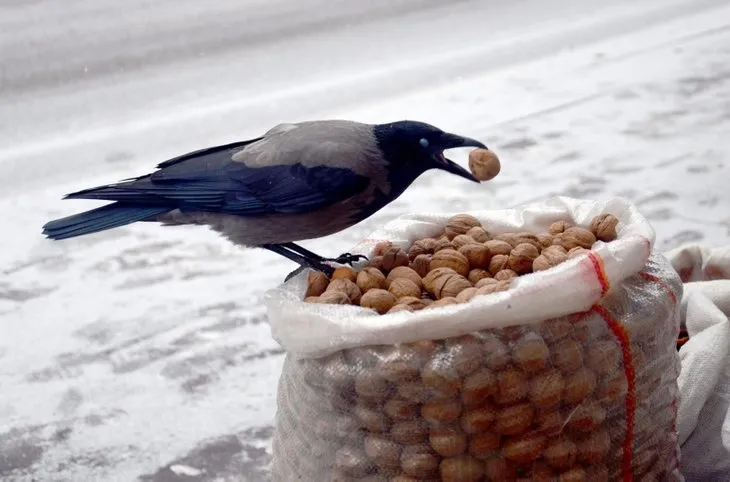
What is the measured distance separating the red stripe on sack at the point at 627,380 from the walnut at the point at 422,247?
261 mm

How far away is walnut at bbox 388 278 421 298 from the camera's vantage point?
1224mm

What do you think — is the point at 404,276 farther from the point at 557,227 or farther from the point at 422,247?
the point at 557,227

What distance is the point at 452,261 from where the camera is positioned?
4.18ft

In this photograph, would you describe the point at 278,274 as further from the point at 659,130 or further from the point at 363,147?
the point at 659,130

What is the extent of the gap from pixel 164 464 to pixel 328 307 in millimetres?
584

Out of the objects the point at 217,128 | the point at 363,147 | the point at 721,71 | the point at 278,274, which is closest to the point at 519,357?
the point at 363,147

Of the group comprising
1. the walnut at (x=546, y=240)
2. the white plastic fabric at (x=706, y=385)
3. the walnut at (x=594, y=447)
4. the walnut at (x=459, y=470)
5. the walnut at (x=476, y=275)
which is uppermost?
the walnut at (x=546, y=240)

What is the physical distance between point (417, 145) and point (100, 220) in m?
0.43

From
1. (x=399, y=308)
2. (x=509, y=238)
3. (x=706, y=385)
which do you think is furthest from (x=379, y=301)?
(x=706, y=385)

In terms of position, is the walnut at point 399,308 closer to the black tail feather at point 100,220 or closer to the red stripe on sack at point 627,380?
the red stripe on sack at point 627,380

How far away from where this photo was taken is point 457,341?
1121 mm

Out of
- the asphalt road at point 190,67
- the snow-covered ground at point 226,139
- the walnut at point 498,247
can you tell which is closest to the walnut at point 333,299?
the walnut at point 498,247

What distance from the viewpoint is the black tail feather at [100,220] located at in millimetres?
1332

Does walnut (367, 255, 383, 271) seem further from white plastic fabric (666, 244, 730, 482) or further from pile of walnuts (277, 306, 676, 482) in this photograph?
white plastic fabric (666, 244, 730, 482)
